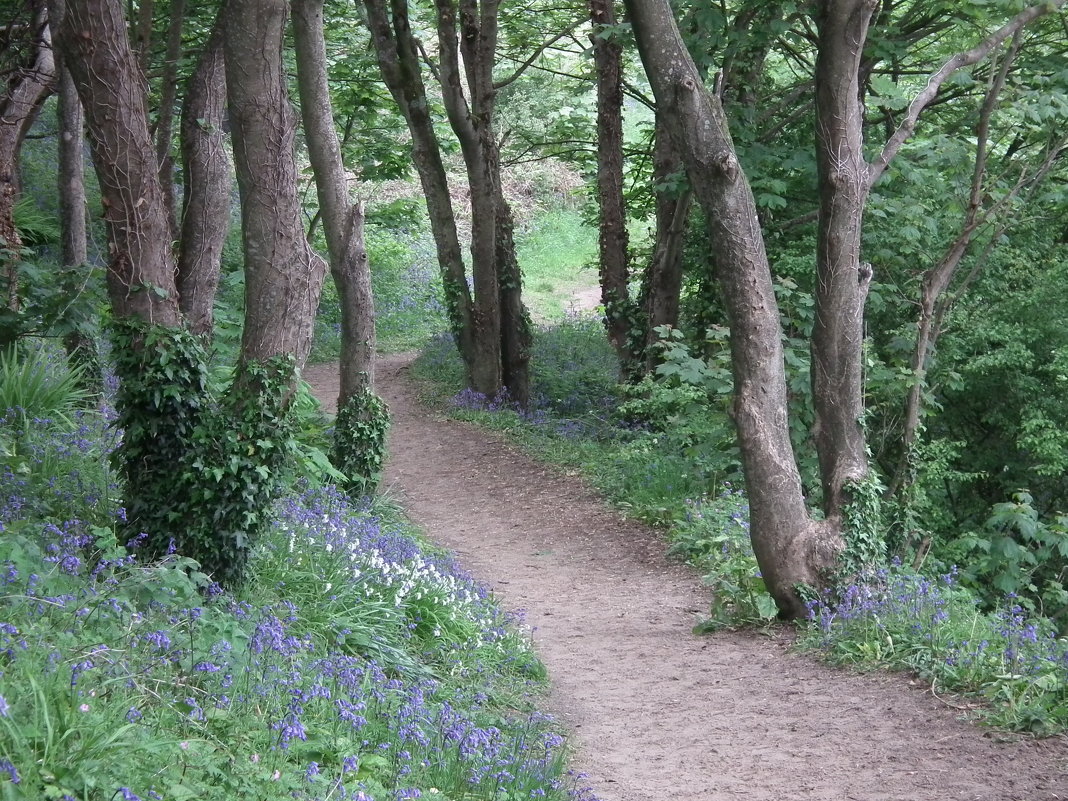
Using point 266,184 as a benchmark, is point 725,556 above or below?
below

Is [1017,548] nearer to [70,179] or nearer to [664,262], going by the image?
[664,262]

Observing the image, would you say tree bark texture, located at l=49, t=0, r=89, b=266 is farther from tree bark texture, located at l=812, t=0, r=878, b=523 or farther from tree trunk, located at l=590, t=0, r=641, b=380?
tree bark texture, located at l=812, t=0, r=878, b=523

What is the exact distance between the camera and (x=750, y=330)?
7.31 metres

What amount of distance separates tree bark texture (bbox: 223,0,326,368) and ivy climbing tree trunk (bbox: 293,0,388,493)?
149 inches

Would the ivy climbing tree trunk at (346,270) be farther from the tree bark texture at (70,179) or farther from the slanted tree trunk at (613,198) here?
the slanted tree trunk at (613,198)

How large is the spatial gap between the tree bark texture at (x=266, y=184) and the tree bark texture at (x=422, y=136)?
9057mm

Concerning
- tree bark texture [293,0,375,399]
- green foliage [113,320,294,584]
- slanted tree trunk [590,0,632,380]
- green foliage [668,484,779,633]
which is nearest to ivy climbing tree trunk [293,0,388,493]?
tree bark texture [293,0,375,399]

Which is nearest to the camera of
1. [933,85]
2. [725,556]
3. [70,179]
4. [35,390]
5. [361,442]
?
[933,85]

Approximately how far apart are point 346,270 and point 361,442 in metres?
1.75

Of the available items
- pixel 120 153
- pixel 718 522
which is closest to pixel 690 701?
pixel 718 522

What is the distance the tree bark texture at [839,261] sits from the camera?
7.20 metres

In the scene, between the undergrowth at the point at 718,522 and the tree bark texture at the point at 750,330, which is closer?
the undergrowth at the point at 718,522

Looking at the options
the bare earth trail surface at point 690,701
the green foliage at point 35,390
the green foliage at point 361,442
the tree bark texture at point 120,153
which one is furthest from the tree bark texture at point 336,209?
the tree bark texture at point 120,153

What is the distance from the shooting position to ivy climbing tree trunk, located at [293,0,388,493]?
392 inches
